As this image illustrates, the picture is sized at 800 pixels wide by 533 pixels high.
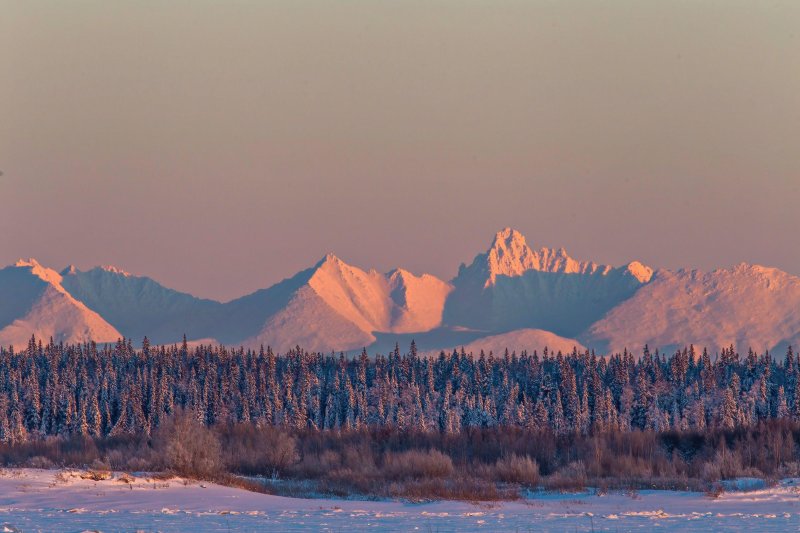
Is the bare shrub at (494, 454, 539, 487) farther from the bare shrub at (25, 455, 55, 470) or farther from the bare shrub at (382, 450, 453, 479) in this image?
the bare shrub at (25, 455, 55, 470)

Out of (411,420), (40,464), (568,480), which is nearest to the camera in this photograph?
(568,480)

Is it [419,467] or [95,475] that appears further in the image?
[419,467]

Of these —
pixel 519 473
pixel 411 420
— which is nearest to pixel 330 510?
pixel 519 473

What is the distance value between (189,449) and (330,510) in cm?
1778

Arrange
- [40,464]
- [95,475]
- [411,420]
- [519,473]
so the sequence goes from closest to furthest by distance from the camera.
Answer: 1. [95,475]
2. [519,473]
3. [40,464]
4. [411,420]

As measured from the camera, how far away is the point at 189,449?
190 feet

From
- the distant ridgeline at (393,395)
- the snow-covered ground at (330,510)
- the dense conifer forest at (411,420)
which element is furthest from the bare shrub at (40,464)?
the distant ridgeline at (393,395)

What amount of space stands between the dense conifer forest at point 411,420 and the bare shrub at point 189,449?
4.2 inches

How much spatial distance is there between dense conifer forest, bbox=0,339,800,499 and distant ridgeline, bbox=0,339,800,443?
0.37 metres

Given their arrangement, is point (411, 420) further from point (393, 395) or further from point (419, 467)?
point (419, 467)

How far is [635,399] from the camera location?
16025 centimetres

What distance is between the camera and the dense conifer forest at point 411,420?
58656mm

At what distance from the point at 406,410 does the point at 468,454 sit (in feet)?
261

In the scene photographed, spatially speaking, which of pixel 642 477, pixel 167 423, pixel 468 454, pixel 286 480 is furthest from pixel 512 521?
pixel 468 454
